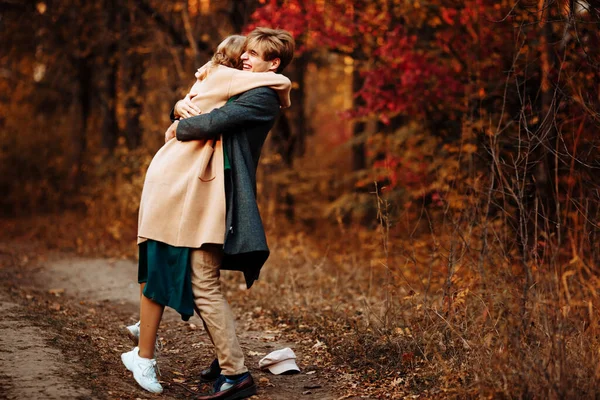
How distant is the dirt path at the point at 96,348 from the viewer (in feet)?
12.3

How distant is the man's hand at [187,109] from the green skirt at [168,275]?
73cm

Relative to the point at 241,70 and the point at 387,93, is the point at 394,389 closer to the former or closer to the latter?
the point at 241,70

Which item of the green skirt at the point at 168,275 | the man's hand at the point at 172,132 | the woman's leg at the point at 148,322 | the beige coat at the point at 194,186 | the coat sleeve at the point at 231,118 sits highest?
the coat sleeve at the point at 231,118

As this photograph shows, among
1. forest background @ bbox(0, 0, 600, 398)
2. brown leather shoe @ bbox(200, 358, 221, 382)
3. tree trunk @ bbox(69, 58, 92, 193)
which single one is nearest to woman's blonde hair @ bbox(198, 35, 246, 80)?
forest background @ bbox(0, 0, 600, 398)

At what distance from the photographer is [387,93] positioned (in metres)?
8.68

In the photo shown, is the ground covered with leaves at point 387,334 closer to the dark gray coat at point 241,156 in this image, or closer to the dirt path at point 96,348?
the dirt path at point 96,348

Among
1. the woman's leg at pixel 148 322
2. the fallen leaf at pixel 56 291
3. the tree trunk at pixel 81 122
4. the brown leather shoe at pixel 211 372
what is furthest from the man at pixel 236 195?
the tree trunk at pixel 81 122

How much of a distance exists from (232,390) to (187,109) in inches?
62.7

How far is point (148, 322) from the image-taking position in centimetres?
379

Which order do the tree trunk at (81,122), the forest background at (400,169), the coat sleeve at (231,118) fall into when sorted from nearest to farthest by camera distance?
1. the coat sleeve at (231,118)
2. the forest background at (400,169)
3. the tree trunk at (81,122)

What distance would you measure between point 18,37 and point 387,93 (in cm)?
1016

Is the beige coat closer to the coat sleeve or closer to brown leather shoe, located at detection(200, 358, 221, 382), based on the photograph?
the coat sleeve

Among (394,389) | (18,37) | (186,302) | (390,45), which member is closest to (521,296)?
(394,389)

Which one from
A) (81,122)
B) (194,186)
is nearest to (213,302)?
(194,186)
